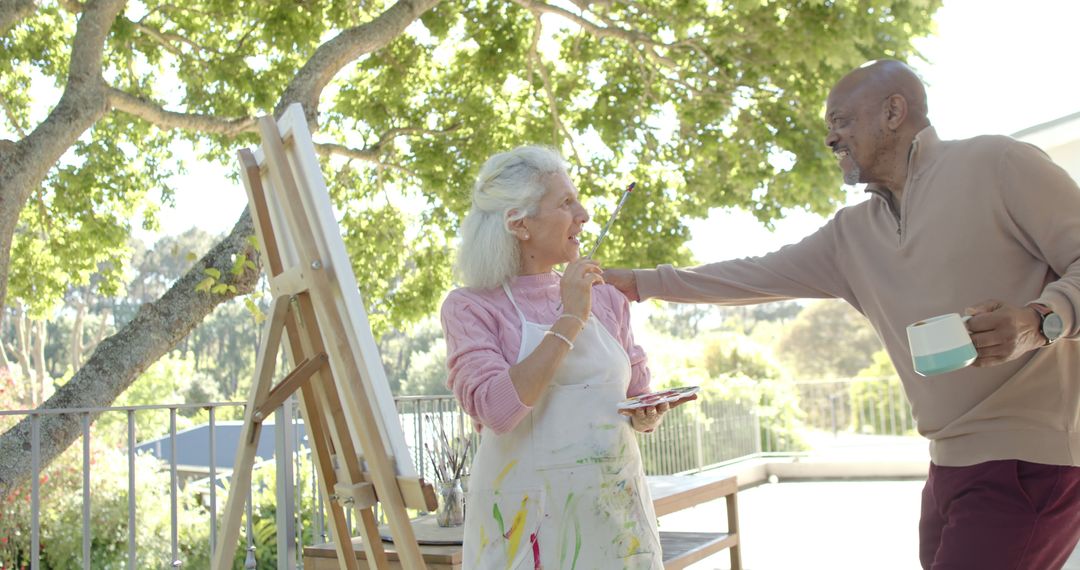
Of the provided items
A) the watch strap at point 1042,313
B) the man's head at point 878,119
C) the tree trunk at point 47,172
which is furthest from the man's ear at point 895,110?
the tree trunk at point 47,172

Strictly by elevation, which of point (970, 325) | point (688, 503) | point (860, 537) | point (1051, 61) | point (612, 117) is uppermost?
point (1051, 61)

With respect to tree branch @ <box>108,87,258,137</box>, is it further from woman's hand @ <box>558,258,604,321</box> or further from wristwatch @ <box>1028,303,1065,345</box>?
wristwatch @ <box>1028,303,1065,345</box>

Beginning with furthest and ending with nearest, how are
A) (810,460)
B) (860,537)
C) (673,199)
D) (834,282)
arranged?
1. (810,460)
2. (673,199)
3. (860,537)
4. (834,282)

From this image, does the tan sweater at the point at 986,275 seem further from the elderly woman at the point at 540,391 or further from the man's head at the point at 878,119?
the elderly woman at the point at 540,391

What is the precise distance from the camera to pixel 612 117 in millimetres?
7445

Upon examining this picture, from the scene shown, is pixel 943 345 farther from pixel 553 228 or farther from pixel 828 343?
pixel 828 343

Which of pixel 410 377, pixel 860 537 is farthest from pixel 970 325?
pixel 410 377

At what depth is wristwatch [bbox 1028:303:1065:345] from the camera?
1.43 meters

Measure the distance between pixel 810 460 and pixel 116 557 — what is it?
21.2 feet

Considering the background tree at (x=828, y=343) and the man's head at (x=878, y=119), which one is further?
the background tree at (x=828, y=343)

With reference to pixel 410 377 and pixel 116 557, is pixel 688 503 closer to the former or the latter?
pixel 116 557

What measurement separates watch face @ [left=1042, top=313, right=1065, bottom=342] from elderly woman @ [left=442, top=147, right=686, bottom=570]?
65 cm

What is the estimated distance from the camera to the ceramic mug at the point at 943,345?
1.35 meters

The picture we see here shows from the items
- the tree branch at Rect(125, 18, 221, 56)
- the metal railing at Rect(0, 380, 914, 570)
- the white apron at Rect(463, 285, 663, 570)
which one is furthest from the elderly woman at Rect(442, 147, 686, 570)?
the tree branch at Rect(125, 18, 221, 56)
